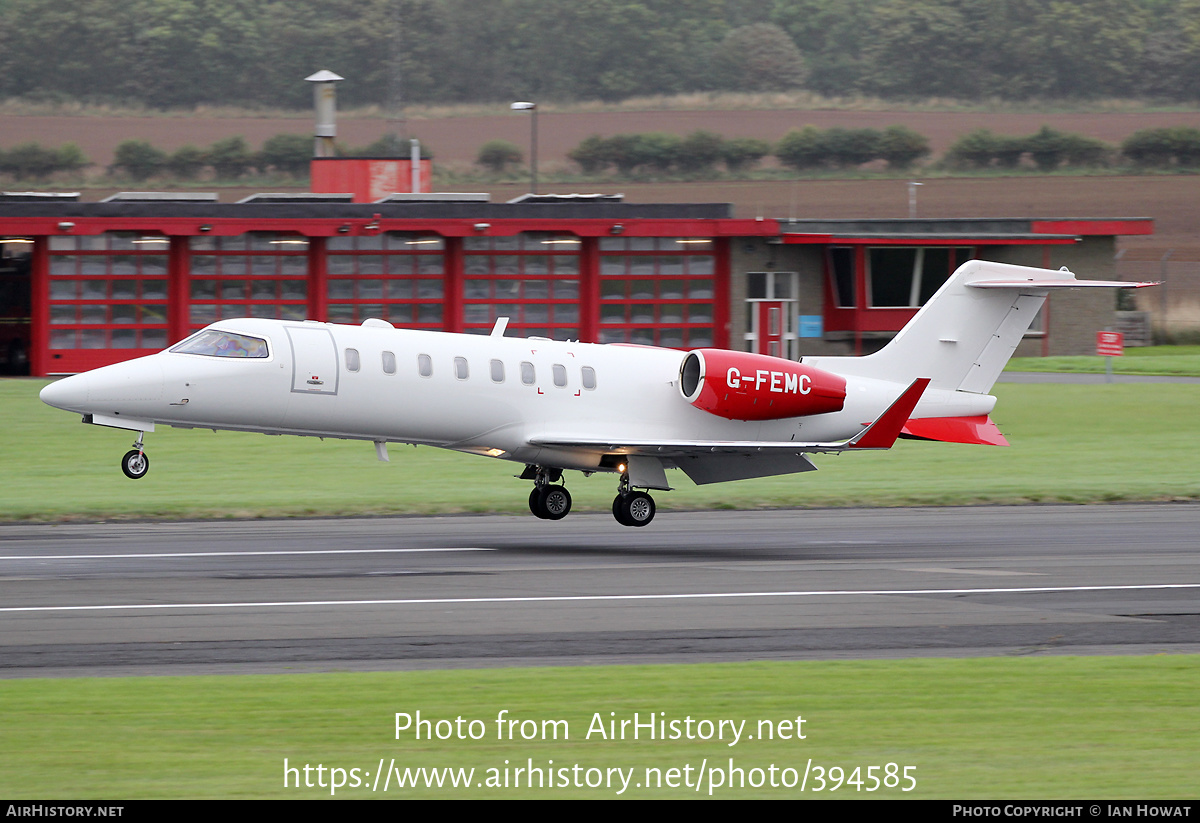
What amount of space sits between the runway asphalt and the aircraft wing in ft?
3.44

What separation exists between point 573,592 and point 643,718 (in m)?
6.07

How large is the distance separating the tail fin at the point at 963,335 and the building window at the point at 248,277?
26.9 metres

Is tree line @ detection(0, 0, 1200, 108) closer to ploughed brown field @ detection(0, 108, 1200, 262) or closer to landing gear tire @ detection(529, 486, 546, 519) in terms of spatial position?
ploughed brown field @ detection(0, 108, 1200, 262)

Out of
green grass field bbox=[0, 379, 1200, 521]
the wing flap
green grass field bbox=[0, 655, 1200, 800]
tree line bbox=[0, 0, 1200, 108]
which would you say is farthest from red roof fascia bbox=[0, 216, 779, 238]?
tree line bbox=[0, 0, 1200, 108]

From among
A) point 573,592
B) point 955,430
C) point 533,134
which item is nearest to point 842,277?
point 533,134

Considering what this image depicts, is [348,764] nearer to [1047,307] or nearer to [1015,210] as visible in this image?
[1047,307]

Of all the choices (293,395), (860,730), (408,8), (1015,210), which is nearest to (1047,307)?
(1015,210)

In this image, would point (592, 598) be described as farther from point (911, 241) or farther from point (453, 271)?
point (911, 241)

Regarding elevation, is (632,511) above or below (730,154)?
below

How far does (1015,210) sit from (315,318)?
54133mm

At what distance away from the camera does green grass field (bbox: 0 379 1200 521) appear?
26453 millimetres

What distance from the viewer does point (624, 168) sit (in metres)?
102

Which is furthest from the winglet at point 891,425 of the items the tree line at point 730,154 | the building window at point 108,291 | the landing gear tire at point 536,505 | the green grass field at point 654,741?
the tree line at point 730,154

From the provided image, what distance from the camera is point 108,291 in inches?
1812
